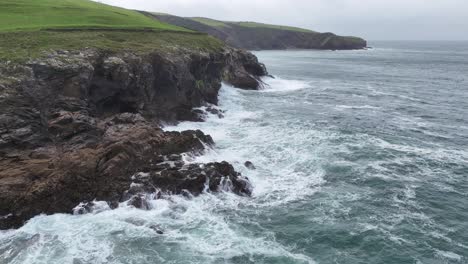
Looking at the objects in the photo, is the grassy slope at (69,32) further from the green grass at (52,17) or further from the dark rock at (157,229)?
the dark rock at (157,229)

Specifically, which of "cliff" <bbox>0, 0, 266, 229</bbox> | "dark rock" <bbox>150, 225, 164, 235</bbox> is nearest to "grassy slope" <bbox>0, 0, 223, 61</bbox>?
"cliff" <bbox>0, 0, 266, 229</bbox>

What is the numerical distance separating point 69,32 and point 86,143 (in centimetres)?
2036

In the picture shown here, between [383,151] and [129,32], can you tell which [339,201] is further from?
[129,32]

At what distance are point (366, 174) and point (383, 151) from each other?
268 inches

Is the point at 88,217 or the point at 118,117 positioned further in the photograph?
the point at 118,117

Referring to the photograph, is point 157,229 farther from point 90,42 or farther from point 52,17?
point 52,17

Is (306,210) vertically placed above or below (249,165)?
below

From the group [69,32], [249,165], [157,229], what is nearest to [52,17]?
[69,32]

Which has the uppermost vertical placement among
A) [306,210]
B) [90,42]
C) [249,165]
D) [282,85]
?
[90,42]

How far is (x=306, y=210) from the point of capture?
91.0ft

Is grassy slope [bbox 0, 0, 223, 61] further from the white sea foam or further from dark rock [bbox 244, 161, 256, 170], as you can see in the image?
dark rock [bbox 244, 161, 256, 170]

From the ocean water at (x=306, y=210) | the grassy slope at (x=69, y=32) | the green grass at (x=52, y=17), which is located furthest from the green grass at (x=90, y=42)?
the ocean water at (x=306, y=210)

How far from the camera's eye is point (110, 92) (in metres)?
40.0

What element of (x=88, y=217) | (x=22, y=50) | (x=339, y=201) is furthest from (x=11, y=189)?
(x=339, y=201)
